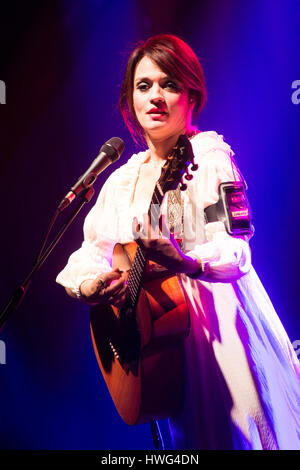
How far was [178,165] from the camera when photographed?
1.40 meters

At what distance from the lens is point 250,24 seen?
2.28m

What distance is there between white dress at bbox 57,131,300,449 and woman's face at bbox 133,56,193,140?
0.20m

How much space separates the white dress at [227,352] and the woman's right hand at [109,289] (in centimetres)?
22

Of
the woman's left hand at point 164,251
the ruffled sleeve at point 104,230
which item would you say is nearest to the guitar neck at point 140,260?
the woman's left hand at point 164,251

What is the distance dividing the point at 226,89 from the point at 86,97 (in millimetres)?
Answer: 797

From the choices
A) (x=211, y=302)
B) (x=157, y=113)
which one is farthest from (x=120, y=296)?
(x=157, y=113)

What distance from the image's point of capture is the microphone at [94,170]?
1.60 meters

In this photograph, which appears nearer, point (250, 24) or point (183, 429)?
point (183, 429)

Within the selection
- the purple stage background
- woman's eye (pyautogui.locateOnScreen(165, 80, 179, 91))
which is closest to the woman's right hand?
woman's eye (pyautogui.locateOnScreen(165, 80, 179, 91))

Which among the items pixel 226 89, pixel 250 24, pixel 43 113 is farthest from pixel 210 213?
pixel 43 113

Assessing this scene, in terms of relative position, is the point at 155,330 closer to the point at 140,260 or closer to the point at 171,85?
the point at 140,260

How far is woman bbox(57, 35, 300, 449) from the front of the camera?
1327 mm
